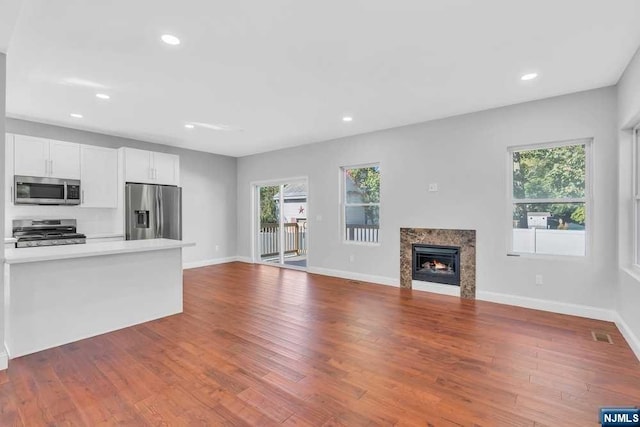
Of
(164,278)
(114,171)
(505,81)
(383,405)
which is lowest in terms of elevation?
(383,405)

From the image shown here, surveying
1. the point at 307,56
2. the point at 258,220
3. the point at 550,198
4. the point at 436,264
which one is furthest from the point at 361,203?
the point at 307,56

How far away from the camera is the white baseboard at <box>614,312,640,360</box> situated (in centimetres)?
268

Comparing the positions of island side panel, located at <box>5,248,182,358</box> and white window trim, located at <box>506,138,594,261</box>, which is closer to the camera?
island side panel, located at <box>5,248,182,358</box>

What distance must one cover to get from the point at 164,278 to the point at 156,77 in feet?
7.30

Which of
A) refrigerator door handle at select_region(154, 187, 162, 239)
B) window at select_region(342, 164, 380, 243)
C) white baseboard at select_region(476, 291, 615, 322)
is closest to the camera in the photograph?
white baseboard at select_region(476, 291, 615, 322)

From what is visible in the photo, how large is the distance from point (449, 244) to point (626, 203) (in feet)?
6.43

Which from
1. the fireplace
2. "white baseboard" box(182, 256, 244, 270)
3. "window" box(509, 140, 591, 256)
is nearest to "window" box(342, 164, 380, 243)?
the fireplace

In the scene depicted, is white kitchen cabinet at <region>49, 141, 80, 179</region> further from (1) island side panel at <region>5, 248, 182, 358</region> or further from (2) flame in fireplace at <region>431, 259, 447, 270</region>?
(2) flame in fireplace at <region>431, 259, 447, 270</region>

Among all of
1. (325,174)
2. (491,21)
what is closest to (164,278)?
(325,174)

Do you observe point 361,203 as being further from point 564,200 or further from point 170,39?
point 170,39

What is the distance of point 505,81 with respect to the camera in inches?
132

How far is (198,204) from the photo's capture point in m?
7.05

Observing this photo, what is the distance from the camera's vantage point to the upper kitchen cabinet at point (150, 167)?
17.7 feet

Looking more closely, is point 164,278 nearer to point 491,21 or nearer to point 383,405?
point 383,405
